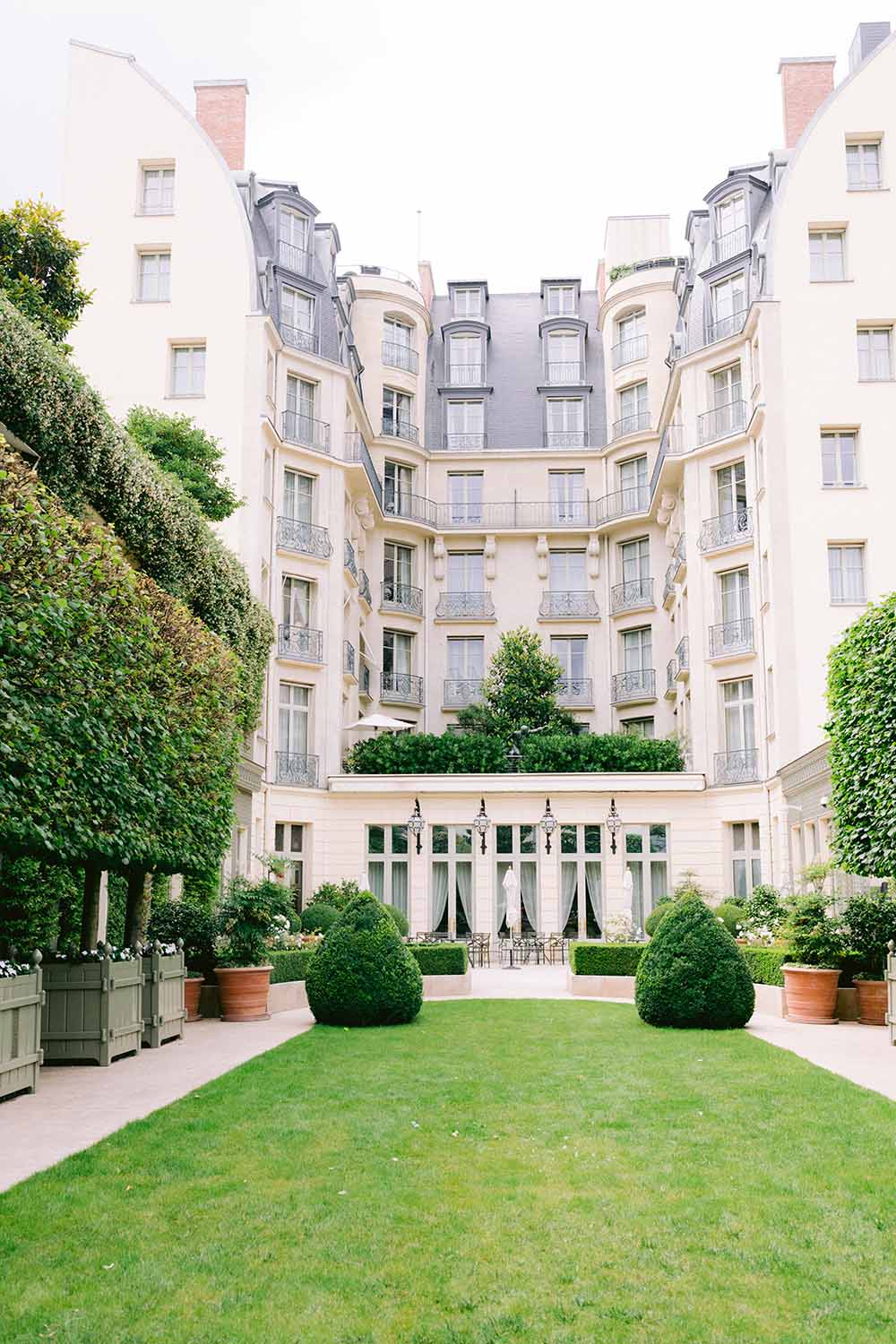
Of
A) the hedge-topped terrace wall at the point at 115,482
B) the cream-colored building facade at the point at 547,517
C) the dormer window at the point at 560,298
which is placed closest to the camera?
the hedge-topped terrace wall at the point at 115,482

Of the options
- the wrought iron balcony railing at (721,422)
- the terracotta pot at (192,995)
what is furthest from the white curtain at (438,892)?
the terracotta pot at (192,995)

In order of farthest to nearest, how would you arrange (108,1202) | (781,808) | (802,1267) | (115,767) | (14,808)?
(781,808) → (115,767) → (14,808) → (108,1202) → (802,1267)

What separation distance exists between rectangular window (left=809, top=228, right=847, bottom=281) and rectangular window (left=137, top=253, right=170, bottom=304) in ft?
48.6

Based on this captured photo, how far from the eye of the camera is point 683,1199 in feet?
20.4

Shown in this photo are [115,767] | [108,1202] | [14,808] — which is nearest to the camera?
[108,1202]

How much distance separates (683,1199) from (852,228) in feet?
82.7

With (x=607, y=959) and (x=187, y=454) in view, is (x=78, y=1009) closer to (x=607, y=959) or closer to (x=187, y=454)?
(x=607, y=959)

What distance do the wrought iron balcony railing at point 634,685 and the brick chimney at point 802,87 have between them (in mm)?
14324

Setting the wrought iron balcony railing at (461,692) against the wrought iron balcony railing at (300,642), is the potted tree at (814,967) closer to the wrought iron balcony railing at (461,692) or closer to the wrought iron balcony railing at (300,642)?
the wrought iron balcony railing at (300,642)

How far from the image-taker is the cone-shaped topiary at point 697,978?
556 inches

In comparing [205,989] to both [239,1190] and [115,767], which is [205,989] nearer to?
[115,767]

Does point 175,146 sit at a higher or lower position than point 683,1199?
higher

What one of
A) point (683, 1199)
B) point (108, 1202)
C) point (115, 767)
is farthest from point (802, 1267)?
point (115, 767)

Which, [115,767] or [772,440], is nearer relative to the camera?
[115,767]
